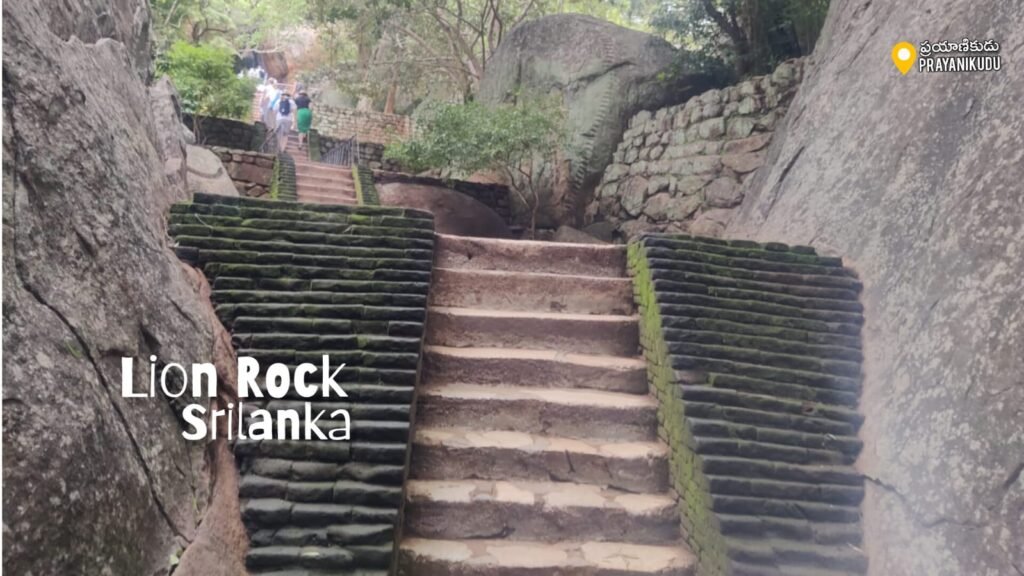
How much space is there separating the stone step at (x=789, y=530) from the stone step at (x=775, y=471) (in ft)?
0.71

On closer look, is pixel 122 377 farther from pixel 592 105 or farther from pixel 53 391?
pixel 592 105

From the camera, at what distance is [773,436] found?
301 centimetres

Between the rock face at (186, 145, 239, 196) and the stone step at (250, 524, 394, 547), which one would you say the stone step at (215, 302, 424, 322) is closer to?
the stone step at (250, 524, 394, 547)

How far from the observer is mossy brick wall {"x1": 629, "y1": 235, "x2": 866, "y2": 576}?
105 inches

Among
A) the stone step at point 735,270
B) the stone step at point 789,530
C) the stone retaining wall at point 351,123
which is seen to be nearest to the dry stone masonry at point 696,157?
the stone step at point 735,270

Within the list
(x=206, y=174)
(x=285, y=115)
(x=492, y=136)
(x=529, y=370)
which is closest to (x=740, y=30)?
(x=492, y=136)

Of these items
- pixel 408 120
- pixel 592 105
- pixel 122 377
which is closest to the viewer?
pixel 122 377

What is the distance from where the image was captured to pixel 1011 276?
2607 millimetres

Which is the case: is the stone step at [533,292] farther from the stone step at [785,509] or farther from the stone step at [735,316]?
the stone step at [785,509]

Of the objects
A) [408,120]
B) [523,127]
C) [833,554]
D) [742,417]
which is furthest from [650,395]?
[408,120]

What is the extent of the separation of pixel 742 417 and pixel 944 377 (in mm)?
961

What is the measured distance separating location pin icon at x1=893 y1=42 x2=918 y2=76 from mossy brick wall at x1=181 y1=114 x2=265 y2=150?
1098 cm

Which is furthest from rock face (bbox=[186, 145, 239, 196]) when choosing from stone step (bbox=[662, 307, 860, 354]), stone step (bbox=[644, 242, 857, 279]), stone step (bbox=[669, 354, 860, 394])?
stone step (bbox=[669, 354, 860, 394])

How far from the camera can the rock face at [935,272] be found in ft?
7.85
